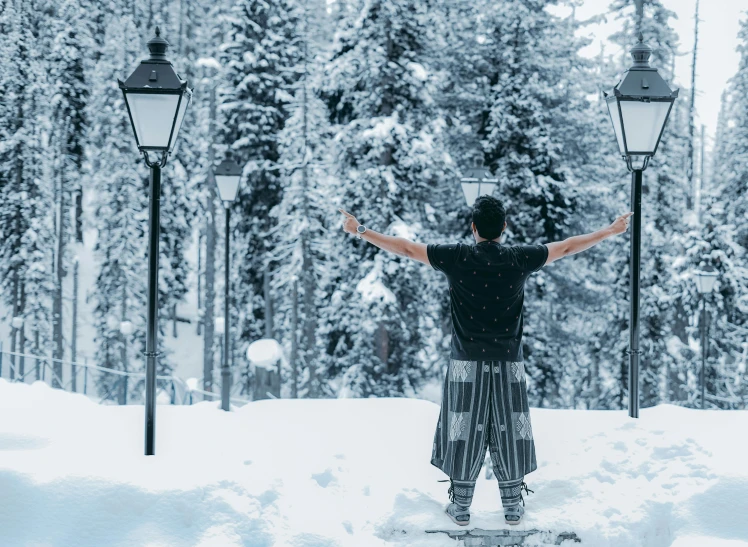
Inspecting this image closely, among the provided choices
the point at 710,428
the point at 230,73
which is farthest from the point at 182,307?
the point at 710,428

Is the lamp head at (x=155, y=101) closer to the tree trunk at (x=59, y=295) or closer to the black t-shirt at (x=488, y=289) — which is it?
the black t-shirt at (x=488, y=289)

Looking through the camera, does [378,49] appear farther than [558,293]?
No

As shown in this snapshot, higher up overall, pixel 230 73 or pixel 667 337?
pixel 230 73

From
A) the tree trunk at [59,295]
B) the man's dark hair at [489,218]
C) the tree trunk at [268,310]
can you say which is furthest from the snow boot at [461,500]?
the tree trunk at [59,295]

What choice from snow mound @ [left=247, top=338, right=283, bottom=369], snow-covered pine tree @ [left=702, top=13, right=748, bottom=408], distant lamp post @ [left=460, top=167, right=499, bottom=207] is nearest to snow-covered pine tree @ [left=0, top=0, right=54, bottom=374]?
snow mound @ [left=247, top=338, right=283, bottom=369]

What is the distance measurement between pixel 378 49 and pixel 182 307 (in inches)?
1636

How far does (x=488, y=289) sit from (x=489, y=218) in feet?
1.51

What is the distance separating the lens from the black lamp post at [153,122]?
6.32 meters

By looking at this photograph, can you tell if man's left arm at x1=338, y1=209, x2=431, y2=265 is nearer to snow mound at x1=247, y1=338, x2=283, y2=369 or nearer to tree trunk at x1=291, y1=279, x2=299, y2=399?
snow mound at x1=247, y1=338, x2=283, y2=369

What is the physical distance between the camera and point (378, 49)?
19109 mm

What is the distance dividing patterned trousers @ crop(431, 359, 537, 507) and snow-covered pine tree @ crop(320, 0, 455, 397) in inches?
522

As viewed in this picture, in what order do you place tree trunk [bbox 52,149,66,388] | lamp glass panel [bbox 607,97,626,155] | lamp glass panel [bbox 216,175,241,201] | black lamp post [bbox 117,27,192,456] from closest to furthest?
black lamp post [bbox 117,27,192,456] → lamp glass panel [bbox 607,97,626,155] → lamp glass panel [bbox 216,175,241,201] → tree trunk [bbox 52,149,66,388]

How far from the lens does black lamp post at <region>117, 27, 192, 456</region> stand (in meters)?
6.32

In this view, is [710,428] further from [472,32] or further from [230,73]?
[230,73]
